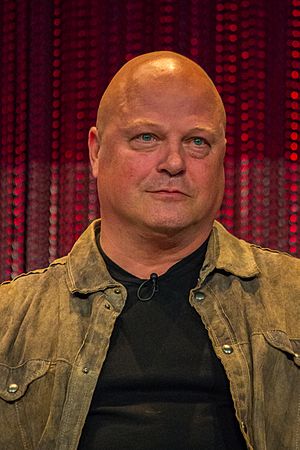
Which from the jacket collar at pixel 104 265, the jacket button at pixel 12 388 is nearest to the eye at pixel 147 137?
the jacket collar at pixel 104 265

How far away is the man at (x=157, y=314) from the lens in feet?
6.54

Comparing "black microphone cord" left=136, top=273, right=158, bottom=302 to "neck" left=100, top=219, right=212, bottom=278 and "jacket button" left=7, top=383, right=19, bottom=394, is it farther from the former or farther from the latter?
"jacket button" left=7, top=383, right=19, bottom=394

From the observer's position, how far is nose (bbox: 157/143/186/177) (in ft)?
6.68

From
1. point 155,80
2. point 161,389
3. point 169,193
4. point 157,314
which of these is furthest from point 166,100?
point 161,389

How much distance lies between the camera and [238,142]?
2623 mm

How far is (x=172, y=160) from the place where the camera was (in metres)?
2.04

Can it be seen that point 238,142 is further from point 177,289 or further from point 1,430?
point 1,430

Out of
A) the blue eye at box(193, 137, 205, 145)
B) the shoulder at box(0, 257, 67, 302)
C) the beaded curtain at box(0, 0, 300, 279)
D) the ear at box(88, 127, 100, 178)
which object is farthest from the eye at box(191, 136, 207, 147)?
the beaded curtain at box(0, 0, 300, 279)

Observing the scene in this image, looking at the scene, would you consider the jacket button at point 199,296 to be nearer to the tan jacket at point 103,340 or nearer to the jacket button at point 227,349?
the tan jacket at point 103,340

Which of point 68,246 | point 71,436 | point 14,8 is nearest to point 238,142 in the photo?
point 68,246

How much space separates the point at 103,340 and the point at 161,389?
14cm

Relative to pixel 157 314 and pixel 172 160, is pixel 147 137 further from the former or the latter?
pixel 157 314

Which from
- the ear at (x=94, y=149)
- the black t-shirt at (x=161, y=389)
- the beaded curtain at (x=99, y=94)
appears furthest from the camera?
the beaded curtain at (x=99, y=94)

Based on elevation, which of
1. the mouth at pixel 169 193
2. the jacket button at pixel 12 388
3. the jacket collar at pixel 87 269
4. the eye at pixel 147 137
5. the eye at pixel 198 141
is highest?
the eye at pixel 147 137
